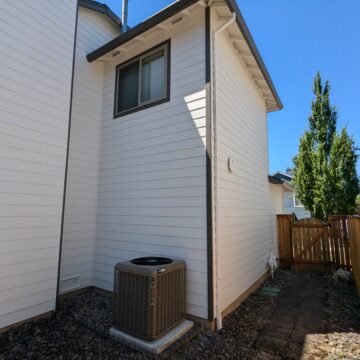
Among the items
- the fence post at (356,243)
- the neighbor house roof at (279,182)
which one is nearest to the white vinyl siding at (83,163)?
the neighbor house roof at (279,182)

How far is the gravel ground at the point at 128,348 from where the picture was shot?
8.53 ft

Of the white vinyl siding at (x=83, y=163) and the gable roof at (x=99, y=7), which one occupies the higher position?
the gable roof at (x=99, y=7)

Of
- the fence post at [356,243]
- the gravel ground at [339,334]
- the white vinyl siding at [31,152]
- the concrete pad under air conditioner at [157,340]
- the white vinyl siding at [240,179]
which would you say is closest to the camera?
the concrete pad under air conditioner at [157,340]

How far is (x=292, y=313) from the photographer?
3.85 metres

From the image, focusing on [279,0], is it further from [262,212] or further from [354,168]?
[354,168]

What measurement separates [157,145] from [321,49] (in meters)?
9.08

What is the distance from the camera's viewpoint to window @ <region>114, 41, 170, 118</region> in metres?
4.11

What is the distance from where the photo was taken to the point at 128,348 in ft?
8.76

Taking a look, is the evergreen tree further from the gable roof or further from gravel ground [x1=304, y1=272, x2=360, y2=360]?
the gable roof

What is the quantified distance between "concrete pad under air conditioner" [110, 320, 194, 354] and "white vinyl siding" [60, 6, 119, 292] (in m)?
1.74

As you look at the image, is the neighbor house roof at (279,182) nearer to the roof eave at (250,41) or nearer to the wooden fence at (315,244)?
the wooden fence at (315,244)

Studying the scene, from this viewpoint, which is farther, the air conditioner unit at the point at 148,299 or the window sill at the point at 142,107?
the window sill at the point at 142,107

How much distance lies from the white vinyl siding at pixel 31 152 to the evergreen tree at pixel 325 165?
29.6ft

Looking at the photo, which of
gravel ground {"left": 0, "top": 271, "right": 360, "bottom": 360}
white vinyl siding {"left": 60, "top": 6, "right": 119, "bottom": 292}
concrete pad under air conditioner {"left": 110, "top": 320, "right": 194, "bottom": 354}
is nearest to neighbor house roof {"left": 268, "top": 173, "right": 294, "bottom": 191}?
gravel ground {"left": 0, "top": 271, "right": 360, "bottom": 360}
